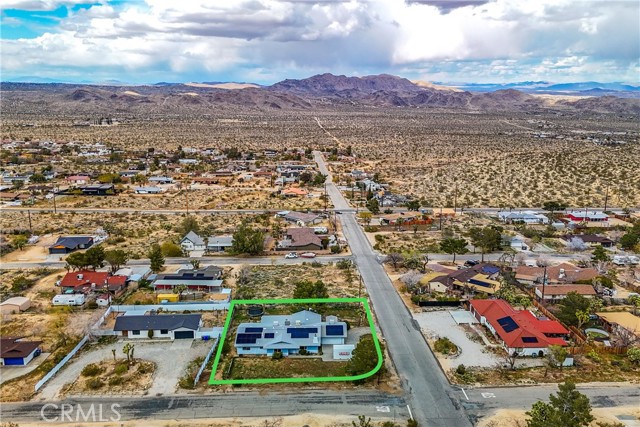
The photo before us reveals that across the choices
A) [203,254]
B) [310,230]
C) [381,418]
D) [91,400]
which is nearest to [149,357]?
[91,400]

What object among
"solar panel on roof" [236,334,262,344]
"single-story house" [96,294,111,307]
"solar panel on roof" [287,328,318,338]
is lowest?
"single-story house" [96,294,111,307]

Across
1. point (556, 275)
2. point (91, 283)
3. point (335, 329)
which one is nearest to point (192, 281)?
point (91, 283)

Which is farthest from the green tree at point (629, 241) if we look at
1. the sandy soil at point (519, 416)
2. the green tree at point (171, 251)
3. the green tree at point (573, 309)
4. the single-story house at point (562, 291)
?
the green tree at point (171, 251)

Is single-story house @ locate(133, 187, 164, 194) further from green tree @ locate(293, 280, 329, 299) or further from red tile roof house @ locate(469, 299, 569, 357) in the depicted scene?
red tile roof house @ locate(469, 299, 569, 357)

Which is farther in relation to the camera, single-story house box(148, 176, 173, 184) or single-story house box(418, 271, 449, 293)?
single-story house box(148, 176, 173, 184)

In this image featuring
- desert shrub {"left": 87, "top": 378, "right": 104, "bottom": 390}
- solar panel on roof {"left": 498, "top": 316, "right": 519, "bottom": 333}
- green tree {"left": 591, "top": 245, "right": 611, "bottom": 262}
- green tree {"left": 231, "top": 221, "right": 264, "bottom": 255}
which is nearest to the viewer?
desert shrub {"left": 87, "top": 378, "right": 104, "bottom": 390}

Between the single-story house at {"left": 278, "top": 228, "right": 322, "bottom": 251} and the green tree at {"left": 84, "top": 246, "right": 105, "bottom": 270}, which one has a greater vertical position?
the green tree at {"left": 84, "top": 246, "right": 105, "bottom": 270}

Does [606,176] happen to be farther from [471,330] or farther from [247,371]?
[247,371]

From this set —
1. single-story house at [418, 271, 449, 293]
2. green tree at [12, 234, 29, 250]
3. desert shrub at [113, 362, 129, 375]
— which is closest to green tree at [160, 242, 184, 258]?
green tree at [12, 234, 29, 250]
